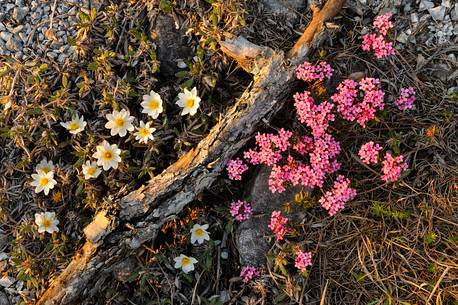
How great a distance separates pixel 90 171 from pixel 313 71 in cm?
171

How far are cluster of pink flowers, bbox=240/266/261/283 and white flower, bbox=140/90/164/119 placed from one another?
1.28 m

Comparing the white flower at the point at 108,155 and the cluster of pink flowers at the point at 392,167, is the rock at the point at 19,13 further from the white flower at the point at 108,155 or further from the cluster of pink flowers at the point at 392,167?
the cluster of pink flowers at the point at 392,167

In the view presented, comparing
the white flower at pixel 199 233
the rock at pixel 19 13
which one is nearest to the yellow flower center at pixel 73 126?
the rock at pixel 19 13

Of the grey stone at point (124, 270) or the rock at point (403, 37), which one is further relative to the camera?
the rock at point (403, 37)

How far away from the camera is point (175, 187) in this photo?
3.32 metres

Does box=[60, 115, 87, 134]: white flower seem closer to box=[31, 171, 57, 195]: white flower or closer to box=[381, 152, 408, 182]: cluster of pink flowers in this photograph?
box=[31, 171, 57, 195]: white flower

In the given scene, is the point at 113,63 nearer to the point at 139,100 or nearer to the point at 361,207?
the point at 139,100

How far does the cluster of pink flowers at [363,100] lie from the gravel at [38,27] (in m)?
2.01

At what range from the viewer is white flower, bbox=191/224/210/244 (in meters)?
3.51

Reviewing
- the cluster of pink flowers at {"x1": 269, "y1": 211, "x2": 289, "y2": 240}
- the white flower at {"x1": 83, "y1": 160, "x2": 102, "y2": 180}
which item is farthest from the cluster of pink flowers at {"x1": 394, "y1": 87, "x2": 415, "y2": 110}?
the white flower at {"x1": 83, "y1": 160, "x2": 102, "y2": 180}

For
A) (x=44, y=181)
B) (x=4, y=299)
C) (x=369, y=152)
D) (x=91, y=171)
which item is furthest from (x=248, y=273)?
(x=4, y=299)

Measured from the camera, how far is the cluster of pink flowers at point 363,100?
3.40m

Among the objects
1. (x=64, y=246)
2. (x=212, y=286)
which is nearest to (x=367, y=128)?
(x=212, y=286)

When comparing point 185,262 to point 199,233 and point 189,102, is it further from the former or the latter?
point 189,102
